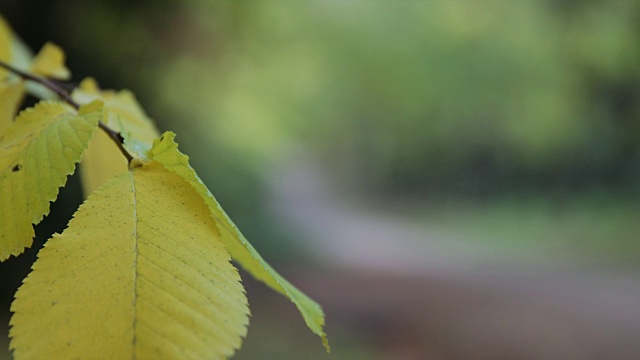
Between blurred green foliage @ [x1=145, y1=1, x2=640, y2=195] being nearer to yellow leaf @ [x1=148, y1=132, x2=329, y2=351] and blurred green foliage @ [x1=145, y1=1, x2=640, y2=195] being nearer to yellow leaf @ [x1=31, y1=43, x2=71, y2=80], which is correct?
yellow leaf @ [x1=31, y1=43, x2=71, y2=80]

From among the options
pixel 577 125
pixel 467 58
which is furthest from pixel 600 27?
pixel 577 125

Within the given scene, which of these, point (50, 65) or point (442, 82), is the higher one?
point (50, 65)

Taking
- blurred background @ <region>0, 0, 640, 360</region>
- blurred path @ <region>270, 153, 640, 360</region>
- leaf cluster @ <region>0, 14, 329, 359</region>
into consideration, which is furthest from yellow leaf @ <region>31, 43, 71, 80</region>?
blurred path @ <region>270, 153, 640, 360</region>

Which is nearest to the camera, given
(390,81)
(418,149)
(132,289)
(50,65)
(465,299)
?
(132,289)

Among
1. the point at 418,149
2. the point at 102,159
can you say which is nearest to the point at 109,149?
the point at 102,159

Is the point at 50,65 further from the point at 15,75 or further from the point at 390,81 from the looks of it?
the point at 390,81

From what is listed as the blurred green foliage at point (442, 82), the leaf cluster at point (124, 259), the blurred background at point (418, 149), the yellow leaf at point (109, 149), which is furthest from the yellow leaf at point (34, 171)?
the blurred green foliage at point (442, 82)
